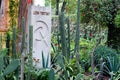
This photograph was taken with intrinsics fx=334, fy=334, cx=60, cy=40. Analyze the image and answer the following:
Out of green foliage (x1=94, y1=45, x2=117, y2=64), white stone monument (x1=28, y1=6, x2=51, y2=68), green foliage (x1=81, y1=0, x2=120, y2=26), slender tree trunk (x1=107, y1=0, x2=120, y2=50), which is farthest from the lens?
slender tree trunk (x1=107, y1=0, x2=120, y2=50)

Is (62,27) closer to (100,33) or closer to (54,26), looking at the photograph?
(100,33)

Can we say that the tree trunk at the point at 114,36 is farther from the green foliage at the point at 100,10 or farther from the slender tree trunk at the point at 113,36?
the green foliage at the point at 100,10

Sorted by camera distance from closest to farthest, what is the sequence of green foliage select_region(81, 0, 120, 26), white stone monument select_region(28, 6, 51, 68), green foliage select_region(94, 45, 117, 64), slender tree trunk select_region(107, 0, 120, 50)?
white stone monument select_region(28, 6, 51, 68)
green foliage select_region(94, 45, 117, 64)
green foliage select_region(81, 0, 120, 26)
slender tree trunk select_region(107, 0, 120, 50)

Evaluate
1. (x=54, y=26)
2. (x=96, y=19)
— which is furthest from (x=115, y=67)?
(x=54, y=26)

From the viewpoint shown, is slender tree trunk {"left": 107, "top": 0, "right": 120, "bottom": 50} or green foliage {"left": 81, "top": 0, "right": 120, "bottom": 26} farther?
slender tree trunk {"left": 107, "top": 0, "right": 120, "bottom": 50}

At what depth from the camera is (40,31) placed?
794 cm

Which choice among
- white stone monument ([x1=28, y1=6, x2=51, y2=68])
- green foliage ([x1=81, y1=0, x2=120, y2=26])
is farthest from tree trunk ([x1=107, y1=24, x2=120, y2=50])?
white stone monument ([x1=28, y1=6, x2=51, y2=68])

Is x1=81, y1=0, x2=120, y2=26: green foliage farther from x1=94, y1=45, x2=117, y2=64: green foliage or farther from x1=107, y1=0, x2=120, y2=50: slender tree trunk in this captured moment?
x1=94, y1=45, x2=117, y2=64: green foliage

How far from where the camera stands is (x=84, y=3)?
35.9 ft

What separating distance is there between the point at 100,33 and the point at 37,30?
7769 mm

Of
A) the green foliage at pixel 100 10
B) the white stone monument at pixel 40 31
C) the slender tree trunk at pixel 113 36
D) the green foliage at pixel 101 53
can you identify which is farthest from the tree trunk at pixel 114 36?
the white stone monument at pixel 40 31

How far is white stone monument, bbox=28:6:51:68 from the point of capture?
7.77 meters

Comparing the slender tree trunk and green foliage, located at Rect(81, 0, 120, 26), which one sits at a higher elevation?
green foliage, located at Rect(81, 0, 120, 26)

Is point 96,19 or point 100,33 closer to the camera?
point 96,19
